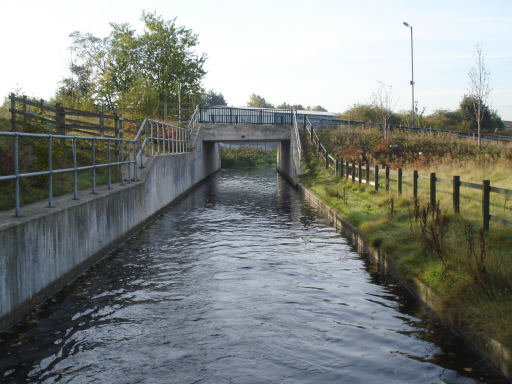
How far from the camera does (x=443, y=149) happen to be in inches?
1452

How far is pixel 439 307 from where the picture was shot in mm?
7141

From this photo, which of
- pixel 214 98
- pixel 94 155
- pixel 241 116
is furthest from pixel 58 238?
pixel 214 98

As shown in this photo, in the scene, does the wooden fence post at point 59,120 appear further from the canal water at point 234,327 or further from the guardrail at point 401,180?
the guardrail at point 401,180

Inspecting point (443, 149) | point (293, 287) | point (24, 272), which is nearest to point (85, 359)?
point (24, 272)

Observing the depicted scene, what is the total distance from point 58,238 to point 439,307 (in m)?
5.74

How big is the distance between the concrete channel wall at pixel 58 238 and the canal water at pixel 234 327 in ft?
0.93

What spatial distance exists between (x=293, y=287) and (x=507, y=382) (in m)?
3.93

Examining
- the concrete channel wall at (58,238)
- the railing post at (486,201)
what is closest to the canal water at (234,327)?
the concrete channel wall at (58,238)

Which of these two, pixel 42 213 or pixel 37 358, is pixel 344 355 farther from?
pixel 42 213

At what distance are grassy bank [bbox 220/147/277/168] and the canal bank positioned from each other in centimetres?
4965

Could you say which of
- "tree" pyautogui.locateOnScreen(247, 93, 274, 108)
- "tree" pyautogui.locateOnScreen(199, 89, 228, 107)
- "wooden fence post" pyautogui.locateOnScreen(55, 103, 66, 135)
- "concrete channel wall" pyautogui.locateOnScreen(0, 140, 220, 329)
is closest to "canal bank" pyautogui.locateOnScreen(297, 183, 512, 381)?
"concrete channel wall" pyautogui.locateOnScreen(0, 140, 220, 329)

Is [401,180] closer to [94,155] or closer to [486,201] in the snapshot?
[486,201]

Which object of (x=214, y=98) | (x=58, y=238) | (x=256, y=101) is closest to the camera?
(x=58, y=238)

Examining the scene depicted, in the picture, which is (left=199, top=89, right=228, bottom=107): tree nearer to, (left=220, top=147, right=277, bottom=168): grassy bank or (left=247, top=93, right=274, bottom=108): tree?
(left=247, top=93, right=274, bottom=108): tree
